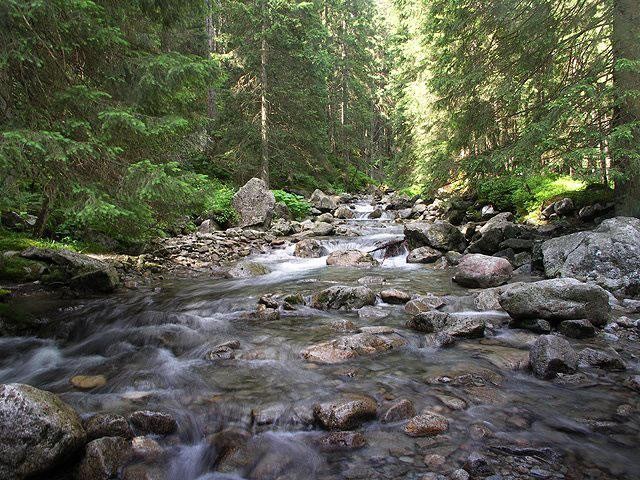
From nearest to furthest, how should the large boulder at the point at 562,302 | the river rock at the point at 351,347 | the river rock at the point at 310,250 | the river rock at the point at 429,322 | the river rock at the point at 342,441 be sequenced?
1. the river rock at the point at 342,441
2. the river rock at the point at 351,347
3. the large boulder at the point at 562,302
4. the river rock at the point at 429,322
5. the river rock at the point at 310,250

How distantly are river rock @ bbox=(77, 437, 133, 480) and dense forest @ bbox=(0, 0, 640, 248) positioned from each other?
9.90 feet

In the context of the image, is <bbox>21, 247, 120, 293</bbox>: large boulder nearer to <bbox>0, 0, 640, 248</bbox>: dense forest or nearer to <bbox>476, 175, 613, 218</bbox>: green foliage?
<bbox>0, 0, 640, 248</bbox>: dense forest

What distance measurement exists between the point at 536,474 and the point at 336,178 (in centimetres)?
2873

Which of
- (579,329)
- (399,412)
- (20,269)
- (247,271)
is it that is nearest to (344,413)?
(399,412)

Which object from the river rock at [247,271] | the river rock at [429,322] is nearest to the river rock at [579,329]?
the river rock at [429,322]

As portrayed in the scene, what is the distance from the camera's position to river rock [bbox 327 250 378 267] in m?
11.5

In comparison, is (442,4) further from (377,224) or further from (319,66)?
(319,66)

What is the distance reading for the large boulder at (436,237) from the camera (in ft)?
39.7

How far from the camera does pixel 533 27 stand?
30.5 feet

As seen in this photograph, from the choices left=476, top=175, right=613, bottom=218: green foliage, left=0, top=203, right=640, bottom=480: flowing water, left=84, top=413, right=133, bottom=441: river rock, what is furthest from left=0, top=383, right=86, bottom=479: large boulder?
left=476, top=175, right=613, bottom=218: green foliage

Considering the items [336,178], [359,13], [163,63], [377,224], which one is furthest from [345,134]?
[163,63]

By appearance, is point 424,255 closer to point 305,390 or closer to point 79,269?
point 305,390

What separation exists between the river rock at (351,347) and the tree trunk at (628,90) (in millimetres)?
5645

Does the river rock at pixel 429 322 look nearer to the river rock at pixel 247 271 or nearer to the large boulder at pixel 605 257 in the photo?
the large boulder at pixel 605 257
